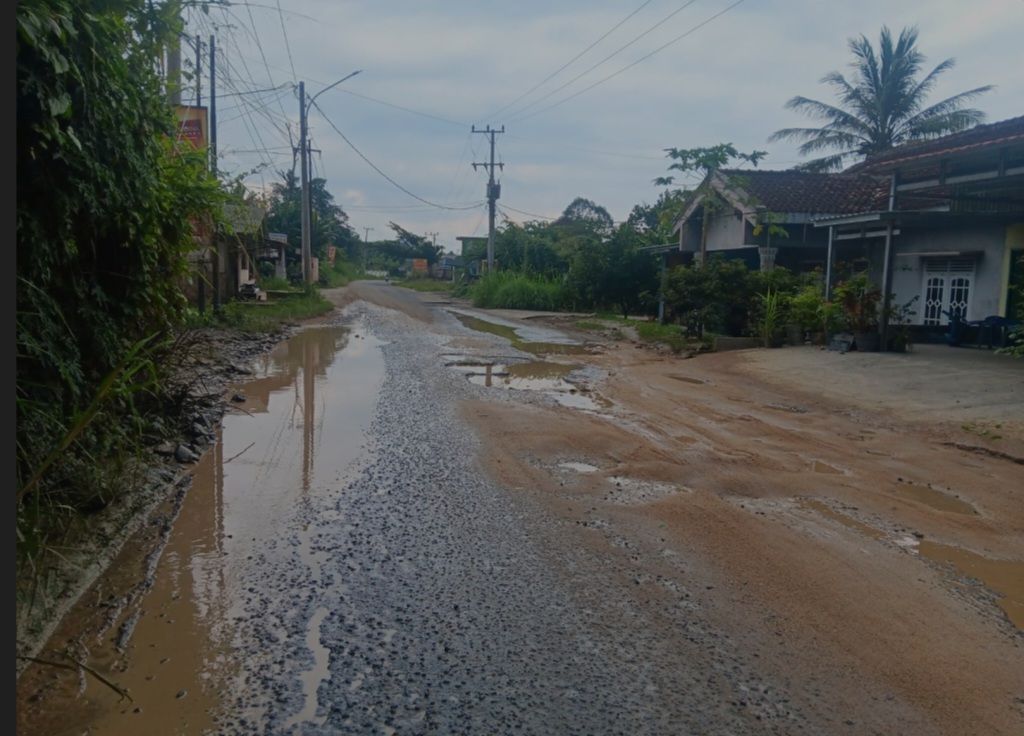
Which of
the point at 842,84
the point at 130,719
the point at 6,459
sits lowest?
the point at 130,719

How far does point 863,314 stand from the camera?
16062 millimetres

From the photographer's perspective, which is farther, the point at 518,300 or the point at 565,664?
the point at 518,300

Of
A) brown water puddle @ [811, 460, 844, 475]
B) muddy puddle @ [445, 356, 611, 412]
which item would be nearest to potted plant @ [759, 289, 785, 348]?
muddy puddle @ [445, 356, 611, 412]

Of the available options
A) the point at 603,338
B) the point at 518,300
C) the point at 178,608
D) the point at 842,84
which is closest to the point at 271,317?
the point at 603,338

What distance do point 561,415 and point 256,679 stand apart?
21.1 feet

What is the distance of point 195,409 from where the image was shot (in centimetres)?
873

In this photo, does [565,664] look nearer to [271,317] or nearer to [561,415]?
[561,415]

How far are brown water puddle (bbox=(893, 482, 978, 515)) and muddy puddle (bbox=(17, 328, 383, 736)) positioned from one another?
4.65m

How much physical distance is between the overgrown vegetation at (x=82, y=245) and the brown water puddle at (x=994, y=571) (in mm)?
Answer: 4847

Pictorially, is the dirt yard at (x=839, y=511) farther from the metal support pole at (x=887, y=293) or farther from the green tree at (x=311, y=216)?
the green tree at (x=311, y=216)

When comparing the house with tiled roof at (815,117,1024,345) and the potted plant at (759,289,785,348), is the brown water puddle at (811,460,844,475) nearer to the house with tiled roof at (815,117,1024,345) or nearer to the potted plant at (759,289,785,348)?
the house with tiled roof at (815,117,1024,345)

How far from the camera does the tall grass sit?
3734cm

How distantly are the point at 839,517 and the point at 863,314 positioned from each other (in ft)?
37.1

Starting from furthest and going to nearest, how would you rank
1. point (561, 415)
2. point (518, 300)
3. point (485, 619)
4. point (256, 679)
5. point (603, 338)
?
1. point (518, 300)
2. point (603, 338)
3. point (561, 415)
4. point (485, 619)
5. point (256, 679)
